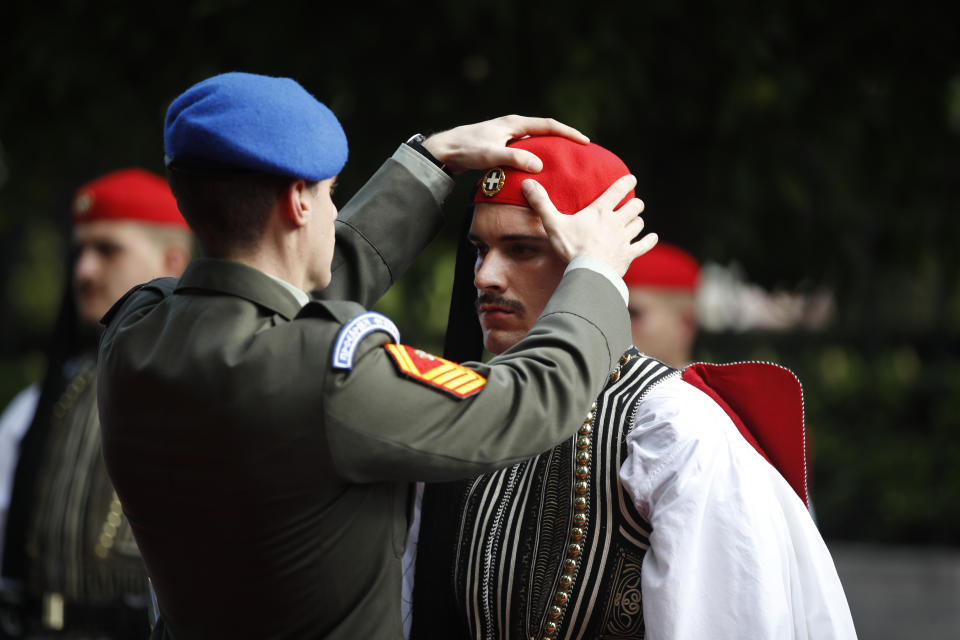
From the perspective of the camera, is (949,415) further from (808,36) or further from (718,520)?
(718,520)

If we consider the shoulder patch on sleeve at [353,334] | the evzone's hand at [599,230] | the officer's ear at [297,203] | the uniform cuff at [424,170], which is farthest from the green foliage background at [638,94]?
the shoulder patch on sleeve at [353,334]

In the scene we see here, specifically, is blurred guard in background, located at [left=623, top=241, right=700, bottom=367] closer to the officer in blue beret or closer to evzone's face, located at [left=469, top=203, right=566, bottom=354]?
evzone's face, located at [left=469, top=203, right=566, bottom=354]

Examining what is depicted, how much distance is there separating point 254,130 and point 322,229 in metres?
0.22

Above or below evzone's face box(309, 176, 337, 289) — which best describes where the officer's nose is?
below

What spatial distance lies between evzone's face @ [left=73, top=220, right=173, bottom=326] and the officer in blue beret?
196 centimetres

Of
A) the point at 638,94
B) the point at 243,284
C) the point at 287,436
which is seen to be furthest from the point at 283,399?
the point at 638,94

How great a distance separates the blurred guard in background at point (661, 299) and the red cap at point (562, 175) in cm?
224

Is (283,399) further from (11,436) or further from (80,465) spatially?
(11,436)

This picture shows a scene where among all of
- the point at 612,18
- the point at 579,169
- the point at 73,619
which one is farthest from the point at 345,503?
the point at 612,18

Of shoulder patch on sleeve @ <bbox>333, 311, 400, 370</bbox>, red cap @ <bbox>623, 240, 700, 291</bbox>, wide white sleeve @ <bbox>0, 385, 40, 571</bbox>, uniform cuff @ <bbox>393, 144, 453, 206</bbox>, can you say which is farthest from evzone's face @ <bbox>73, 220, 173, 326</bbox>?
shoulder patch on sleeve @ <bbox>333, 311, 400, 370</bbox>

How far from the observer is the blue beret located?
6.06 ft

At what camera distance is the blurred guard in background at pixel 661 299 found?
4688 mm

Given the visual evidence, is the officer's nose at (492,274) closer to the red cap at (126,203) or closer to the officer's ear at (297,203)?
the officer's ear at (297,203)

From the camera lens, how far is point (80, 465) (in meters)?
3.63
